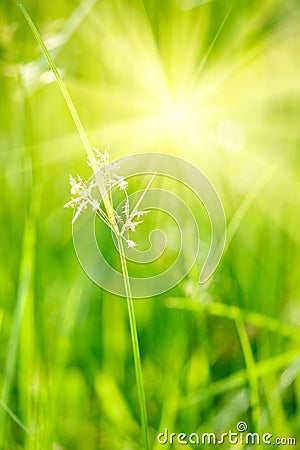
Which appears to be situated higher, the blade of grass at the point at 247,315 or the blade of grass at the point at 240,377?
the blade of grass at the point at 247,315

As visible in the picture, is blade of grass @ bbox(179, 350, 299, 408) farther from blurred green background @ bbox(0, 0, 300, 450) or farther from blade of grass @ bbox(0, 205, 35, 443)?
blade of grass @ bbox(0, 205, 35, 443)

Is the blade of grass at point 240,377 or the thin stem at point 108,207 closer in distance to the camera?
the thin stem at point 108,207

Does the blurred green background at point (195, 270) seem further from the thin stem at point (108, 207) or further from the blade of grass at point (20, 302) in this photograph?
the thin stem at point (108, 207)

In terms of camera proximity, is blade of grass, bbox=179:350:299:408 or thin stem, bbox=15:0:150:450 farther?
blade of grass, bbox=179:350:299:408

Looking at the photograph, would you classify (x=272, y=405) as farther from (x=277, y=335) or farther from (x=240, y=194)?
(x=240, y=194)

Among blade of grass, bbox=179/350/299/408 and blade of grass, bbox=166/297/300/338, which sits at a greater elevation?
blade of grass, bbox=166/297/300/338

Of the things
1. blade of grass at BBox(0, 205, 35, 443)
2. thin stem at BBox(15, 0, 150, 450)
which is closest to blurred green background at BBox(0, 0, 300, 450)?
blade of grass at BBox(0, 205, 35, 443)

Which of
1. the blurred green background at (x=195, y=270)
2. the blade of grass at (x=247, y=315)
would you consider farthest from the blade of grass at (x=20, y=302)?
the blade of grass at (x=247, y=315)

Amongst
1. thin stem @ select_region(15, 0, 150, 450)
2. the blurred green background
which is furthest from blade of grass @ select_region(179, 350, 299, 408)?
thin stem @ select_region(15, 0, 150, 450)

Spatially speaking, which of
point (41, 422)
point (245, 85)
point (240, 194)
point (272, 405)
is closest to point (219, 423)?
point (272, 405)
